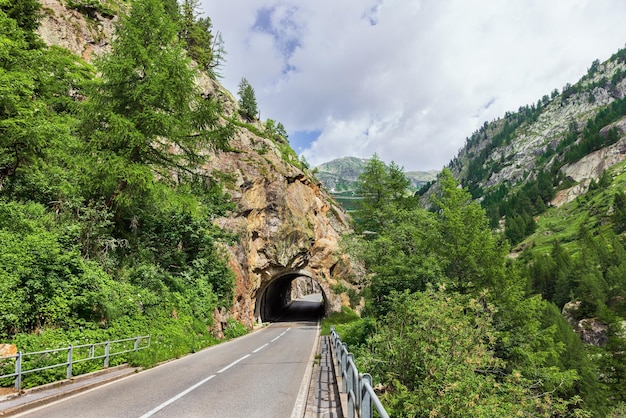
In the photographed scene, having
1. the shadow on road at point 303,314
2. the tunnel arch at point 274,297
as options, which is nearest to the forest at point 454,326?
the tunnel arch at point 274,297

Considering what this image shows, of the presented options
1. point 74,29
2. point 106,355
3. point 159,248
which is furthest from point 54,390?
point 74,29

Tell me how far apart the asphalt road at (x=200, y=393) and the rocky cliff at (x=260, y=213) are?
15.2 meters

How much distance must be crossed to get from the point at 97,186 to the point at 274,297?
130 ft

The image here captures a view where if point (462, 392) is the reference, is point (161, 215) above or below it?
above

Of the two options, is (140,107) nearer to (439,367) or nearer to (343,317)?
(439,367)

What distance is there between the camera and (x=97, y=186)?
13805 millimetres

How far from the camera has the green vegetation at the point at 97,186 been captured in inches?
411

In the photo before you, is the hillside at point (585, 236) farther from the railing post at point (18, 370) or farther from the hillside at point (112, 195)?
the railing post at point (18, 370)

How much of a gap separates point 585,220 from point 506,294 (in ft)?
508

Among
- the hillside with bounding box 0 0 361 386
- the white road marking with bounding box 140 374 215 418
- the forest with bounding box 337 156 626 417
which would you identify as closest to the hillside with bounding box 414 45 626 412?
the forest with bounding box 337 156 626 417

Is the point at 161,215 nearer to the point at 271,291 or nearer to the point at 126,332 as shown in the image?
the point at 126,332

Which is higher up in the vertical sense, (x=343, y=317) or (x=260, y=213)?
(x=260, y=213)

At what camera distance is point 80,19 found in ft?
108

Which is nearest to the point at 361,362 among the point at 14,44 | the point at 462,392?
the point at 462,392
